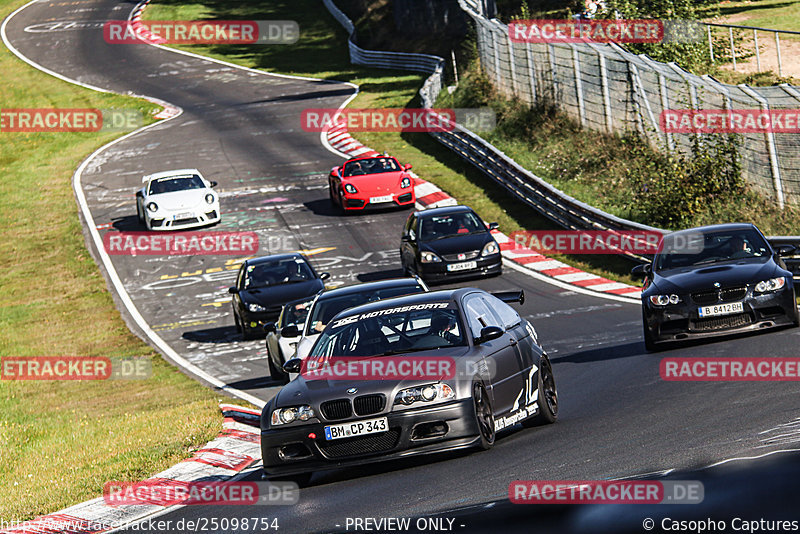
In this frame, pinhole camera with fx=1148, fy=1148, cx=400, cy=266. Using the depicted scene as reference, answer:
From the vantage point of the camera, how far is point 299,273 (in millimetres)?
22781

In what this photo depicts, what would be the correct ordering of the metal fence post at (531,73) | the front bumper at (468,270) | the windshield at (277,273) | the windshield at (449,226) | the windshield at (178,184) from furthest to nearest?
the metal fence post at (531,73) → the windshield at (178,184) → the windshield at (449,226) → the front bumper at (468,270) → the windshield at (277,273)

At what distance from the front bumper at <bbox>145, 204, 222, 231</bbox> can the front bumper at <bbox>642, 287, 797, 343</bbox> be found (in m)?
19.8

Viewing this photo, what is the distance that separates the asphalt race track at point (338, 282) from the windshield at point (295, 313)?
969mm

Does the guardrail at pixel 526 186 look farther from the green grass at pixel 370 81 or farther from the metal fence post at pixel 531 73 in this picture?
the metal fence post at pixel 531 73

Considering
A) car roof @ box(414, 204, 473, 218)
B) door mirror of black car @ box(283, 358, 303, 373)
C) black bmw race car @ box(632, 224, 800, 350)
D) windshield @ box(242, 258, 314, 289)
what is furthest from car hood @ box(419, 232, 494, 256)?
door mirror of black car @ box(283, 358, 303, 373)

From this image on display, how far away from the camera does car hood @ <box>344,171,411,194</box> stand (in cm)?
3183

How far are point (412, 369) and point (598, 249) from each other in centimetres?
1691

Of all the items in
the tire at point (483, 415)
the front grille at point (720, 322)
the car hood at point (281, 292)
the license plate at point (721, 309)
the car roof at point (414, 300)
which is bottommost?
the car hood at point (281, 292)

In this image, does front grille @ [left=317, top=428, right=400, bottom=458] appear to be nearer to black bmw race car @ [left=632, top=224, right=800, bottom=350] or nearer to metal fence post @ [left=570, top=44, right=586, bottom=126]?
black bmw race car @ [left=632, top=224, right=800, bottom=350]

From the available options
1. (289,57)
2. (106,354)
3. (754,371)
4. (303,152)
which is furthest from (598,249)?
(289,57)

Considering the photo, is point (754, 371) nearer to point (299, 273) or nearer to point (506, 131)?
point (299, 273)

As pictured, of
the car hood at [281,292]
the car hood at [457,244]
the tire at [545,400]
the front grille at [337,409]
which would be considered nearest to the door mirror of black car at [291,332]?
the car hood at [281,292]

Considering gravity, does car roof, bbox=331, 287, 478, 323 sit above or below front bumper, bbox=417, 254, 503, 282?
above

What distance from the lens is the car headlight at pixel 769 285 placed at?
1412 centimetres
